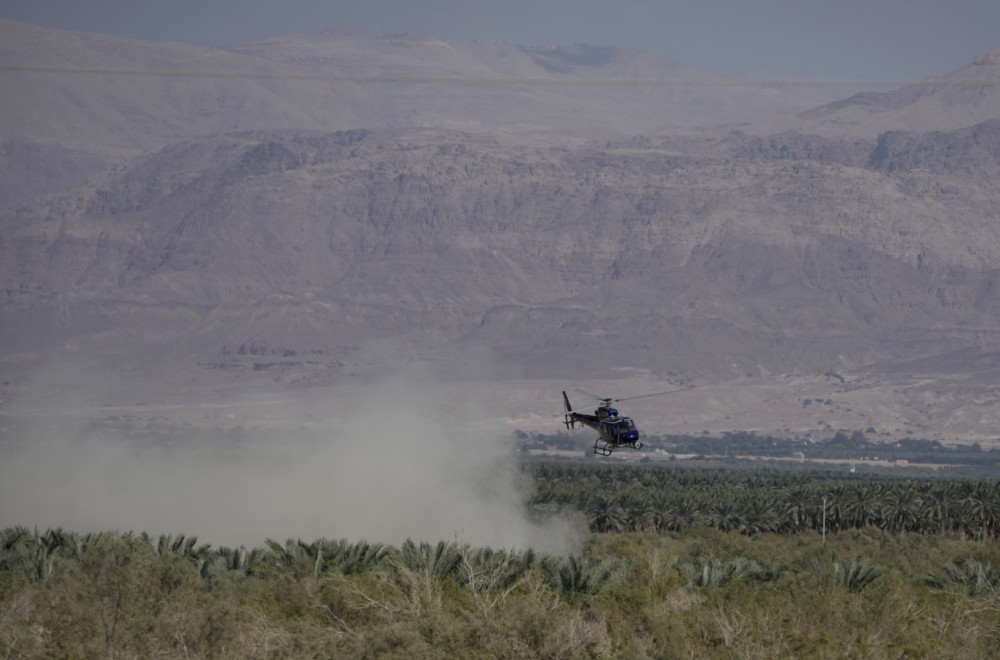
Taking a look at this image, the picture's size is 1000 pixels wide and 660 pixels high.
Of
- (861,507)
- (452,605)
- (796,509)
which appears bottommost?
(796,509)

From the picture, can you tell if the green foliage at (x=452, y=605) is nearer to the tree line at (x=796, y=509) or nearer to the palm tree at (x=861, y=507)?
the tree line at (x=796, y=509)

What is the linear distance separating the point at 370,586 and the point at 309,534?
56838 mm

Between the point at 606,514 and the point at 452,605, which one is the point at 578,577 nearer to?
the point at 452,605

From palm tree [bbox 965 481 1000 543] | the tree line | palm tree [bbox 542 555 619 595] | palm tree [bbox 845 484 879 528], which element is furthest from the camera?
palm tree [bbox 845 484 879 528]

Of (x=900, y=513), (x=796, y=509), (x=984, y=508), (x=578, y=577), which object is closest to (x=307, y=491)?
(x=796, y=509)

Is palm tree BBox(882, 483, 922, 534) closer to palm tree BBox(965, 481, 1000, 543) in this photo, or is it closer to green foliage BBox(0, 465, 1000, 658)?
palm tree BBox(965, 481, 1000, 543)

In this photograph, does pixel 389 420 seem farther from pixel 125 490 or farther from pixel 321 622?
pixel 321 622

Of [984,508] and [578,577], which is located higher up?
[578,577]

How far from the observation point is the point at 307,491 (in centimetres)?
12769

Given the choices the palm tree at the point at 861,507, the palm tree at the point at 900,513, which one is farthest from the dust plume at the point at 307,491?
the palm tree at the point at 900,513

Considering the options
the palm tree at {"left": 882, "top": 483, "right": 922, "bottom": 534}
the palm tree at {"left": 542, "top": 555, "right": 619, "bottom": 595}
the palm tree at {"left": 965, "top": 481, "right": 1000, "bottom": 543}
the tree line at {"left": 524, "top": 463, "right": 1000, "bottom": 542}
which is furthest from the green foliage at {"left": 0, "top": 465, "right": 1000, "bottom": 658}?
the palm tree at {"left": 965, "top": 481, "right": 1000, "bottom": 543}

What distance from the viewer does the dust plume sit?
114312mm

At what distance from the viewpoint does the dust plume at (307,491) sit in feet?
375

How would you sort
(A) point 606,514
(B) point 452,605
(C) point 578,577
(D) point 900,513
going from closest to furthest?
(B) point 452,605, (C) point 578,577, (A) point 606,514, (D) point 900,513
